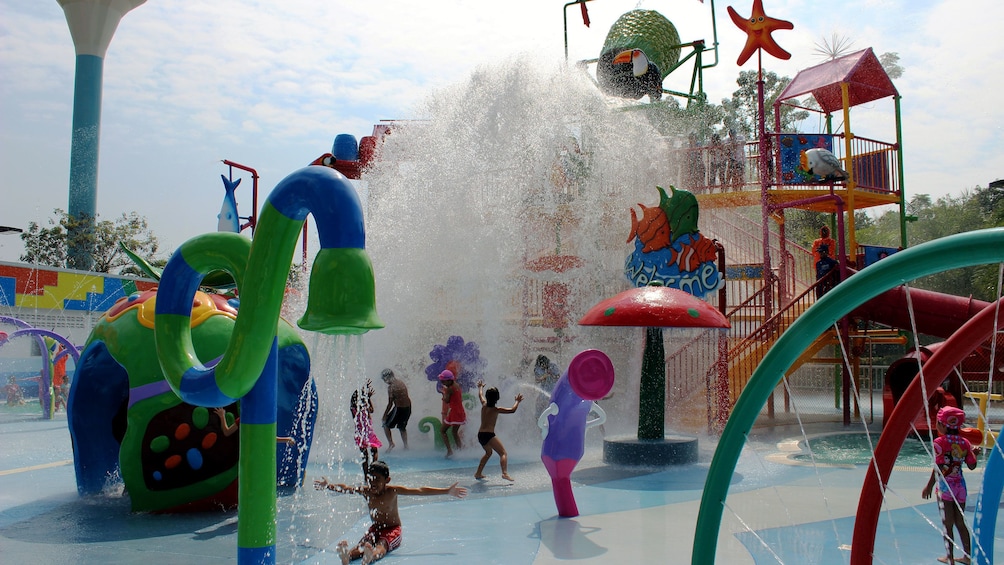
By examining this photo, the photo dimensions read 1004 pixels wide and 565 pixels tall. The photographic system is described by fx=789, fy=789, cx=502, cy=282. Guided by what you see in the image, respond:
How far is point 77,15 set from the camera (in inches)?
1668

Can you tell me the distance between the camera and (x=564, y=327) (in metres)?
13.6

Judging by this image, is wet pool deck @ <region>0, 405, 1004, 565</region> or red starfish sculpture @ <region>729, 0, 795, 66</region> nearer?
wet pool deck @ <region>0, 405, 1004, 565</region>

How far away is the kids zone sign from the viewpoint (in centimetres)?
1244

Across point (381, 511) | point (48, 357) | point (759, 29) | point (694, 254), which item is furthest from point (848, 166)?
point (48, 357)

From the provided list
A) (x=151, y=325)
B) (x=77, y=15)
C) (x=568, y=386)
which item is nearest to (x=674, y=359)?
(x=568, y=386)

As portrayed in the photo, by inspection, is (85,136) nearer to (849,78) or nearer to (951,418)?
(849,78)

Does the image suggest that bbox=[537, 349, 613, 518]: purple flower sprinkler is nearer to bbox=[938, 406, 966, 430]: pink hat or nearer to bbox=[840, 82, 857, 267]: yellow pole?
bbox=[938, 406, 966, 430]: pink hat

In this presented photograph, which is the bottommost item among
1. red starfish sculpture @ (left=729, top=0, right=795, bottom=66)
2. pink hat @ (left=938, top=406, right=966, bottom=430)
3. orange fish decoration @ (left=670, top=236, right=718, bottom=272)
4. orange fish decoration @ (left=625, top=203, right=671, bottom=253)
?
pink hat @ (left=938, top=406, right=966, bottom=430)

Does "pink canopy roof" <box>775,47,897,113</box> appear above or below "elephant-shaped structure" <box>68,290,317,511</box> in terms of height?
above

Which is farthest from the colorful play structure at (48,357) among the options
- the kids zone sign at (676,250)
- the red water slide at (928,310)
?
the red water slide at (928,310)

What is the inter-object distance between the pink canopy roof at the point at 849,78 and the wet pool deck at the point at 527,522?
A: 29.0 ft

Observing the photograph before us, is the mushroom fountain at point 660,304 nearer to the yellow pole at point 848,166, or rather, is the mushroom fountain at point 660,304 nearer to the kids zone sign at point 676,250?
the kids zone sign at point 676,250

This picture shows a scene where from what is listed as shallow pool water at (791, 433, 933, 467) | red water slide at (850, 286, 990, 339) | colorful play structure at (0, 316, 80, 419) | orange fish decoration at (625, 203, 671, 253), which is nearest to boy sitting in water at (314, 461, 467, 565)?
shallow pool water at (791, 433, 933, 467)

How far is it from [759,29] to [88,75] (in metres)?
38.3
